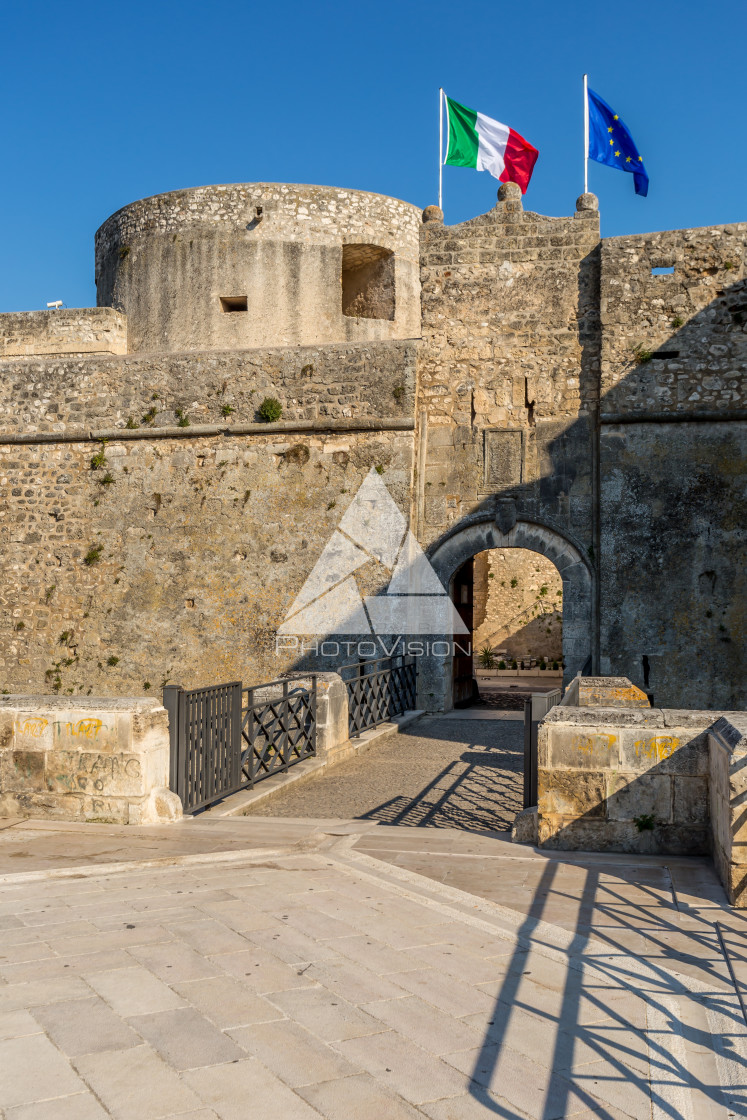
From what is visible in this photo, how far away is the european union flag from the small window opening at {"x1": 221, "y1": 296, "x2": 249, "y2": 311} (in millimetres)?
5713

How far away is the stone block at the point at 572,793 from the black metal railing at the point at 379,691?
4.38 metres

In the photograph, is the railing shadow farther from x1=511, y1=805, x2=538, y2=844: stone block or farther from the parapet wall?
x1=511, y1=805, x2=538, y2=844: stone block

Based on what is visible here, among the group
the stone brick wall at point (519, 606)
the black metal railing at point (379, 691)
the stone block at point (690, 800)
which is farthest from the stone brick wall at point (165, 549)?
the stone brick wall at point (519, 606)

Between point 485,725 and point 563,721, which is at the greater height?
point 563,721

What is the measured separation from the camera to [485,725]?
11.0 metres

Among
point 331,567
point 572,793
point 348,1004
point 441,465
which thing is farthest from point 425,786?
point 441,465

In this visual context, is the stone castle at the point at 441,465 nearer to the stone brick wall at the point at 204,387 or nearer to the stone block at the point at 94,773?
the stone brick wall at the point at 204,387

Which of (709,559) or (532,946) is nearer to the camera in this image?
(532,946)

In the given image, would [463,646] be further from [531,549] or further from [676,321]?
[676,321]

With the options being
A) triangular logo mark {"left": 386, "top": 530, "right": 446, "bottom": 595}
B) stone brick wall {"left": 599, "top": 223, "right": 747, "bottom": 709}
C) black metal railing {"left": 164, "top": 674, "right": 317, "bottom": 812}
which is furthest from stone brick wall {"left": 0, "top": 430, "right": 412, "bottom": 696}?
black metal railing {"left": 164, "top": 674, "right": 317, "bottom": 812}

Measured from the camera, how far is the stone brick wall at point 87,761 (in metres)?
5.51

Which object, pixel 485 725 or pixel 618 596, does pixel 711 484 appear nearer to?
pixel 618 596

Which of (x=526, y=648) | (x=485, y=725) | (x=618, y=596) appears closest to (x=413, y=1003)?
(x=485, y=725)

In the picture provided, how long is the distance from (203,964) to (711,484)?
9.62m
